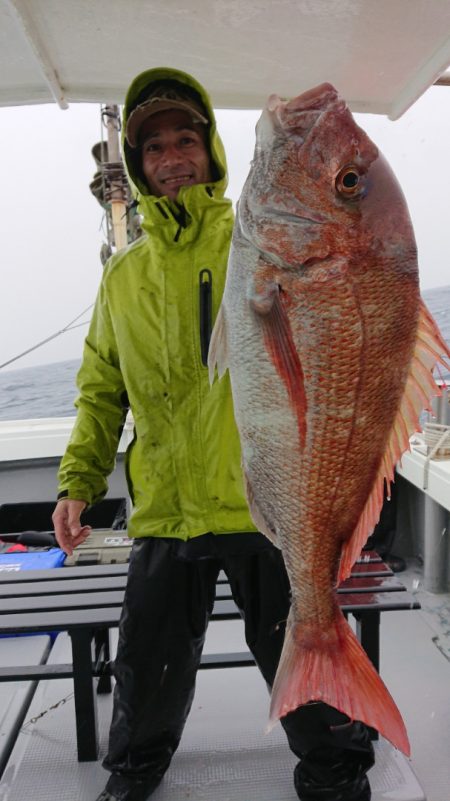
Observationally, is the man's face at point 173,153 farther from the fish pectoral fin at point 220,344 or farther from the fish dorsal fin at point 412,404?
the fish dorsal fin at point 412,404

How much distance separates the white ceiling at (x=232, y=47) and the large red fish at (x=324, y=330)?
153cm

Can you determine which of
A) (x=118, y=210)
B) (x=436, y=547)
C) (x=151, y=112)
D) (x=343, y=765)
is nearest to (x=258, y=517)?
(x=343, y=765)

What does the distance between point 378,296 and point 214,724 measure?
2.32 metres

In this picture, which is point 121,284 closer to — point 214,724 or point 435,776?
point 214,724

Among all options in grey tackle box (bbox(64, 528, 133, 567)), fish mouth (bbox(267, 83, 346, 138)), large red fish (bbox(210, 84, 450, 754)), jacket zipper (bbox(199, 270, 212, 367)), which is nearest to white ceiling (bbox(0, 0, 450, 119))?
jacket zipper (bbox(199, 270, 212, 367))

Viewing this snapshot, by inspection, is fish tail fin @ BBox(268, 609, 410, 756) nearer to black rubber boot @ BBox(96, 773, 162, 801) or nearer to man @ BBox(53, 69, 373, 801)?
man @ BBox(53, 69, 373, 801)

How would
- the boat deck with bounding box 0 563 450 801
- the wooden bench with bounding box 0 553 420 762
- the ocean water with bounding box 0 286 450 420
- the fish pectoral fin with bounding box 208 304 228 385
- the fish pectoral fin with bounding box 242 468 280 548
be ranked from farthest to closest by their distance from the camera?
the ocean water with bounding box 0 286 450 420 < the wooden bench with bounding box 0 553 420 762 < the boat deck with bounding box 0 563 450 801 < the fish pectoral fin with bounding box 242 468 280 548 < the fish pectoral fin with bounding box 208 304 228 385

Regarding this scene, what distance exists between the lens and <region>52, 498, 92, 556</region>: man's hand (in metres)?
2.17

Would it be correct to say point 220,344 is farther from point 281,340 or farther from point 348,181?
point 348,181

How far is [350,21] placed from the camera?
97.9 inches

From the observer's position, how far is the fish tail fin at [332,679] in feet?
4.79

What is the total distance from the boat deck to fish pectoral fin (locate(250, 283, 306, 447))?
1.83 meters

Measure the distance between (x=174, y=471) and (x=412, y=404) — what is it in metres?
0.98

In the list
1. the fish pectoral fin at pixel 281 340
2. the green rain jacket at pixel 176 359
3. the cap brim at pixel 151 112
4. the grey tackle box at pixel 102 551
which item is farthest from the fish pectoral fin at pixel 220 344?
the grey tackle box at pixel 102 551
